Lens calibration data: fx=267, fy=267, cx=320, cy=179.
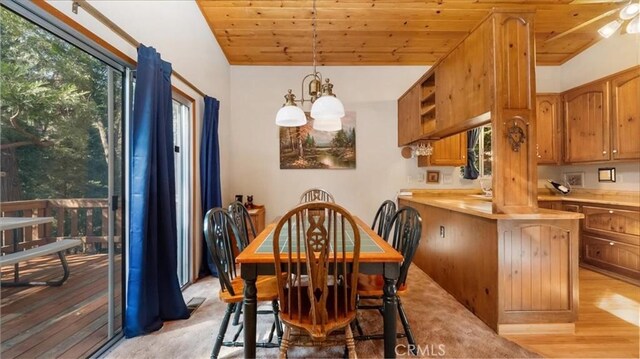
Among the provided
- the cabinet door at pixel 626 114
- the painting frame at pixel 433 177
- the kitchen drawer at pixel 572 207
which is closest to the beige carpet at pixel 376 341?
the painting frame at pixel 433 177

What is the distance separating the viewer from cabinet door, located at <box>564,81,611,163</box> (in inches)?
130

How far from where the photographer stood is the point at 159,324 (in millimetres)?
1983

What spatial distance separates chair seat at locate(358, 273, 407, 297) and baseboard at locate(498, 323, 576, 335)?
35.2 inches

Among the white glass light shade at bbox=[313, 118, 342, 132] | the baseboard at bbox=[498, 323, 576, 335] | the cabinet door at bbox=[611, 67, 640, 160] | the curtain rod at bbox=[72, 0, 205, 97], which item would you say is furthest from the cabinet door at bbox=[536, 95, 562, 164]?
the curtain rod at bbox=[72, 0, 205, 97]

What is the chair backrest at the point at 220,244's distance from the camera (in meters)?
1.53

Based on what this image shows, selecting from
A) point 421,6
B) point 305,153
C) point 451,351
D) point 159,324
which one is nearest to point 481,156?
point 421,6

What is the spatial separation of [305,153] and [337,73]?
1.33 m

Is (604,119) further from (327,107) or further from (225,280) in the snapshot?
(225,280)

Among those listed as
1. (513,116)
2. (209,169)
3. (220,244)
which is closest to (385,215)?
(513,116)

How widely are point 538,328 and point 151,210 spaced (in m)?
2.95

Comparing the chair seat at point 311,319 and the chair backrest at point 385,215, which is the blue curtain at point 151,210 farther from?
the chair backrest at point 385,215

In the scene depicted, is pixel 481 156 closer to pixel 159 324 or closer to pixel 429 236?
pixel 429 236

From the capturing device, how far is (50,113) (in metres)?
1.51

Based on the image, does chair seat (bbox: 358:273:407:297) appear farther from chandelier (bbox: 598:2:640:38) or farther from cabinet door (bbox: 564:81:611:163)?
cabinet door (bbox: 564:81:611:163)
